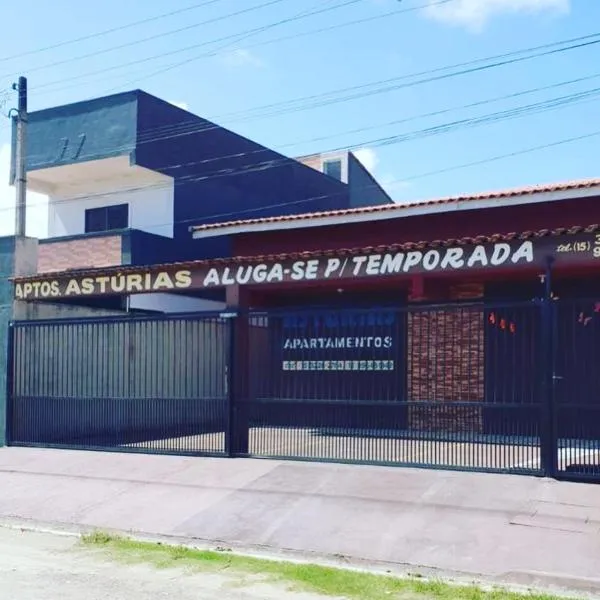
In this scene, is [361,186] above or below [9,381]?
above

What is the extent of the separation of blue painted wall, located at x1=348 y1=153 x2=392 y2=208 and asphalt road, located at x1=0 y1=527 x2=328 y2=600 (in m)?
22.1

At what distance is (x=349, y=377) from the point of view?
1114cm

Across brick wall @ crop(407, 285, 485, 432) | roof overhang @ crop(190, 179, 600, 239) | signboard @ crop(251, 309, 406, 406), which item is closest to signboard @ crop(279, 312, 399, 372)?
signboard @ crop(251, 309, 406, 406)

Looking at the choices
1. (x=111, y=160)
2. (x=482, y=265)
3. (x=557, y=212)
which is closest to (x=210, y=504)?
(x=482, y=265)

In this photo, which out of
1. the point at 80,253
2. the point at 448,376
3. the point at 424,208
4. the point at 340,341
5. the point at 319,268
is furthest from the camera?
the point at 80,253

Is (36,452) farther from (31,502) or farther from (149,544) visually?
(149,544)

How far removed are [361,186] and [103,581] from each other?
24.5 metres

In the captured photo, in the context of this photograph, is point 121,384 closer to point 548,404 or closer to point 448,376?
point 448,376

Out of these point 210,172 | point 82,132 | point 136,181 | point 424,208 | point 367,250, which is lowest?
point 367,250

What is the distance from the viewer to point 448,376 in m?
12.3

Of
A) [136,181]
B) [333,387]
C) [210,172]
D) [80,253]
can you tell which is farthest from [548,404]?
[136,181]

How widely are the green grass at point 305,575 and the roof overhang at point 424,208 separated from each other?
9038 mm

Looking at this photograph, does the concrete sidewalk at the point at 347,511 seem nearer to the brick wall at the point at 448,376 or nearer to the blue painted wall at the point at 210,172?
the brick wall at the point at 448,376

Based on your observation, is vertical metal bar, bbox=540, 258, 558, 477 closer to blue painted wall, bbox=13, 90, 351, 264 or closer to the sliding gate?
the sliding gate
